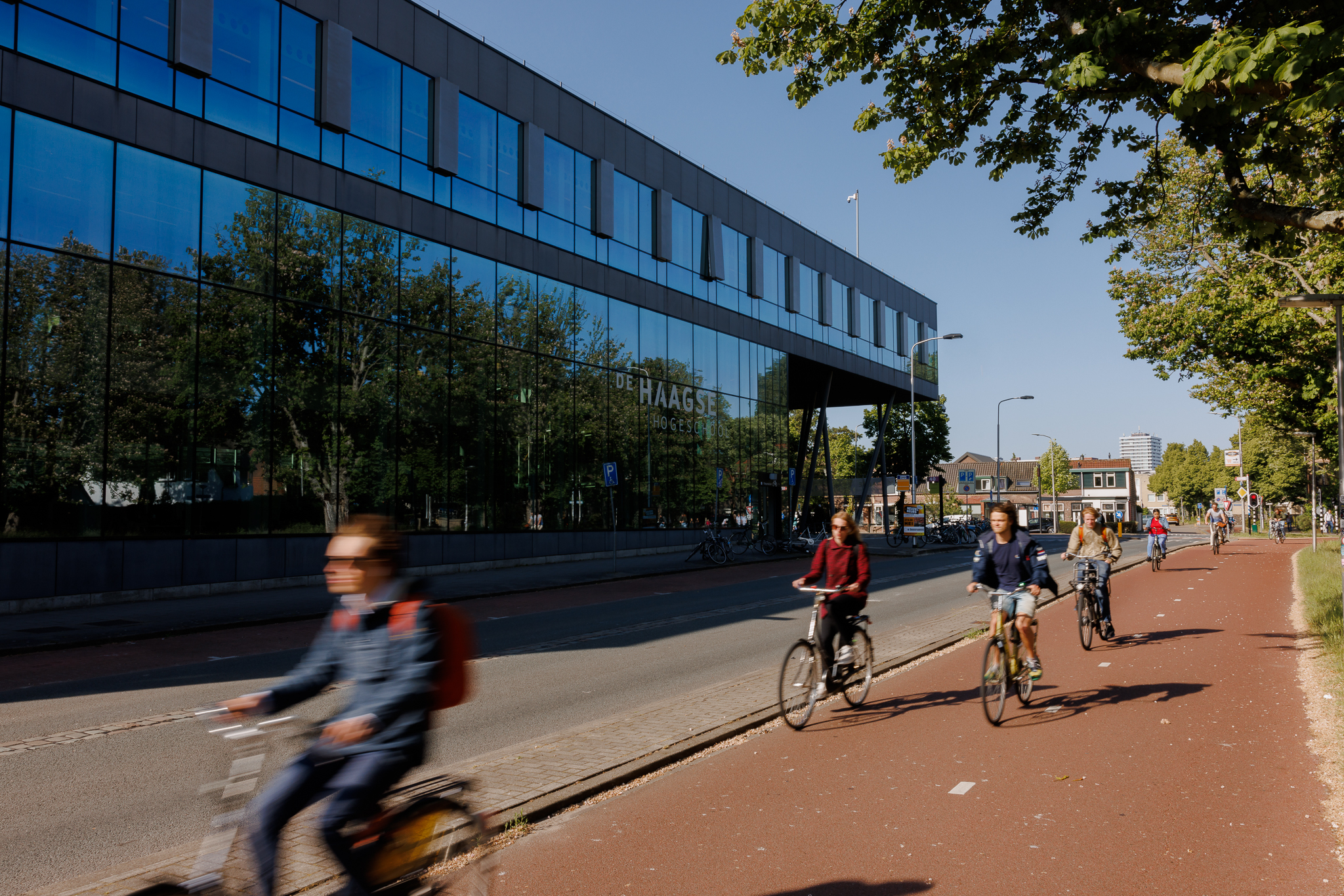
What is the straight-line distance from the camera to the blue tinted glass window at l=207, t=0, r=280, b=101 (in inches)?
776

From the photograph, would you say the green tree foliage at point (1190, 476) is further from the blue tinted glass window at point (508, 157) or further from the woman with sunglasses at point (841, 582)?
the woman with sunglasses at point (841, 582)

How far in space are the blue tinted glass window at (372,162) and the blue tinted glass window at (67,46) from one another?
5.40 m

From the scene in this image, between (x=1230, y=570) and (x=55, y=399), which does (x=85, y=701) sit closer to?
(x=55, y=399)

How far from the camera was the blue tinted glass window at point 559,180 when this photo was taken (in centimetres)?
2867

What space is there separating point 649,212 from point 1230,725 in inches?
1113

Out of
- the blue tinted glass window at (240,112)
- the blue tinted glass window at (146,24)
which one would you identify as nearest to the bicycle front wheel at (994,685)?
the blue tinted glass window at (240,112)

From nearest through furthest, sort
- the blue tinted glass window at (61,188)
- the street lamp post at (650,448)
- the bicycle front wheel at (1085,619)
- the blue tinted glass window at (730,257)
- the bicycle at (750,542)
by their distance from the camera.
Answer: the bicycle front wheel at (1085,619) → the blue tinted glass window at (61,188) → the street lamp post at (650,448) → the bicycle at (750,542) → the blue tinted glass window at (730,257)

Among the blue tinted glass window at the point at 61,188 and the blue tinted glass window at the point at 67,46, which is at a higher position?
the blue tinted glass window at the point at 67,46

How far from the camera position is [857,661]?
820 centimetres

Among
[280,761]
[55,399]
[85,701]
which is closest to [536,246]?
[55,399]

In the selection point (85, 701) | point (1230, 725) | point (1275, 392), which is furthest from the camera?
point (1275, 392)

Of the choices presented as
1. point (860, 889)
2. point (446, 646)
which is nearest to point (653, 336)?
point (860, 889)

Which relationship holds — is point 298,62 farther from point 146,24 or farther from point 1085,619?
point 1085,619

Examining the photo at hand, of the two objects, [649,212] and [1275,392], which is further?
[649,212]
